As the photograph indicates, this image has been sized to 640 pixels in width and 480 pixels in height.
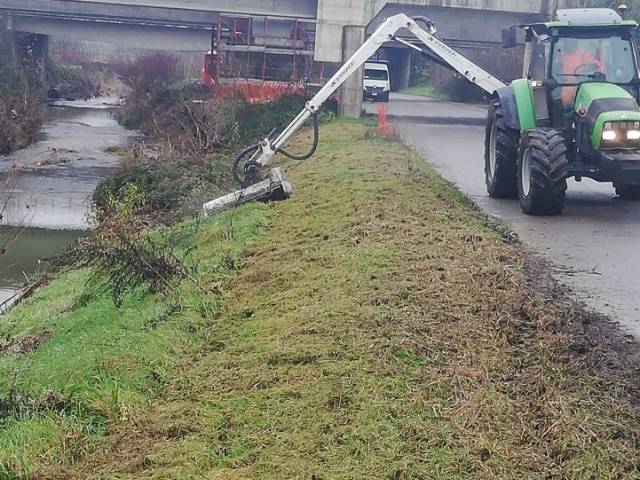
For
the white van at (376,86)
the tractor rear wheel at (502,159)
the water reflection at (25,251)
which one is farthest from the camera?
the white van at (376,86)

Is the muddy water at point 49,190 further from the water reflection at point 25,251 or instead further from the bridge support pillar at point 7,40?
the bridge support pillar at point 7,40

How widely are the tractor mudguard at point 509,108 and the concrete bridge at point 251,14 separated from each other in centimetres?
1881

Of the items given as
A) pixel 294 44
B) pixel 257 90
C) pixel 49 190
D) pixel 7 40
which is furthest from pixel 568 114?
pixel 7 40

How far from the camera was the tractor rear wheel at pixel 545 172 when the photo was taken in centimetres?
1218

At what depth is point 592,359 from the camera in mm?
6527

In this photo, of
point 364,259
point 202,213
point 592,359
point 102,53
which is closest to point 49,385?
point 364,259

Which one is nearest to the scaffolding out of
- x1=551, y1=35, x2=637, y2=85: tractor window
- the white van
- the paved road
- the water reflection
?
the white van

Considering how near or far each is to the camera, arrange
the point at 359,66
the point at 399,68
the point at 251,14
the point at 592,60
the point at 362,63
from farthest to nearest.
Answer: the point at 399,68 < the point at 251,14 < the point at 359,66 < the point at 362,63 < the point at 592,60

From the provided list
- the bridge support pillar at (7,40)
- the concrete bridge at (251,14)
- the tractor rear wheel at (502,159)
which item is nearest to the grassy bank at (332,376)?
the tractor rear wheel at (502,159)

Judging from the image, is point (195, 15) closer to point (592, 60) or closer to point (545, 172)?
point (592, 60)

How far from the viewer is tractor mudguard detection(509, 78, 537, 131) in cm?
1371

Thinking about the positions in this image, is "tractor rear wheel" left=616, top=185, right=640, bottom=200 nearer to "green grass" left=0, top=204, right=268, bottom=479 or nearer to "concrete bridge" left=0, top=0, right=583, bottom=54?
"green grass" left=0, top=204, right=268, bottom=479

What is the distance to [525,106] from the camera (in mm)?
13836

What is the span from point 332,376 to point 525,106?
8.18m
